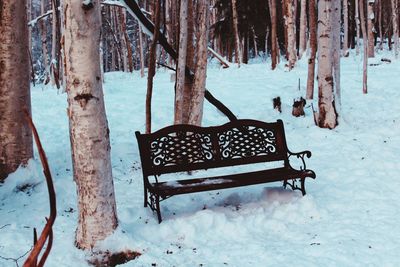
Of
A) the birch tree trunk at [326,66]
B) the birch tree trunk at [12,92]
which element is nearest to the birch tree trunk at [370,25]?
the birch tree trunk at [326,66]

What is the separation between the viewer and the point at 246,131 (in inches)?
207

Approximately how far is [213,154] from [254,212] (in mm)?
905

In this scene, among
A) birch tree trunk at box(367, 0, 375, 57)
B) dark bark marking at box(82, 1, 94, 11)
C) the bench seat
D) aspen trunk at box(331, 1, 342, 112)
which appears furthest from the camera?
birch tree trunk at box(367, 0, 375, 57)

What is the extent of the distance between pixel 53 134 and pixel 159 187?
402 centimetres

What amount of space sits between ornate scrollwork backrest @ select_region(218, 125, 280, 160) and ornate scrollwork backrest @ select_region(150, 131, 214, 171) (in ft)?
0.63

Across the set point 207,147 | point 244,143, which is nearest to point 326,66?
point 244,143

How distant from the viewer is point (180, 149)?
4961 mm

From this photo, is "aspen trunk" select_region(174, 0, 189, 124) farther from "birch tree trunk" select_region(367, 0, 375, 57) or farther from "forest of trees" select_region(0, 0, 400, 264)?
"birch tree trunk" select_region(367, 0, 375, 57)

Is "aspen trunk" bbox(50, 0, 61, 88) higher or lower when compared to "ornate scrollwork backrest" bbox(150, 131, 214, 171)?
higher

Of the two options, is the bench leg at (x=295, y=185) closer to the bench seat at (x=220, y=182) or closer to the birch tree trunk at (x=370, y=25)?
the bench seat at (x=220, y=182)

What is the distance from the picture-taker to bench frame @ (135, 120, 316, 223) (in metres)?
4.54

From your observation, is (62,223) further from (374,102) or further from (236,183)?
(374,102)

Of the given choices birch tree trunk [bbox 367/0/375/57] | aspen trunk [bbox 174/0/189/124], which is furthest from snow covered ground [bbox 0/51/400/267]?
birch tree trunk [bbox 367/0/375/57]

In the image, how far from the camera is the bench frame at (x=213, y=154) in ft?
14.9
